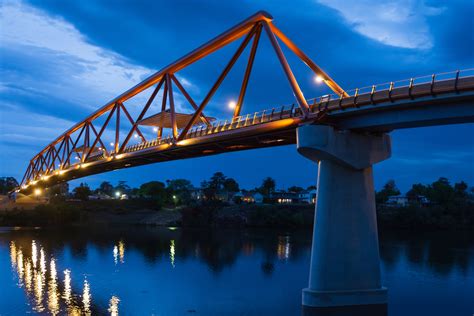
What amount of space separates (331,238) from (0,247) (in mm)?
43183

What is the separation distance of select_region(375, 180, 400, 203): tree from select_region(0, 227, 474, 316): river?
2188 inches

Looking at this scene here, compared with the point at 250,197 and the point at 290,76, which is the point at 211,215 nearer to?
the point at 250,197

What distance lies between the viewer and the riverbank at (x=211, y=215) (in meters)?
82.3

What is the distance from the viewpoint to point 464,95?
19.5 m

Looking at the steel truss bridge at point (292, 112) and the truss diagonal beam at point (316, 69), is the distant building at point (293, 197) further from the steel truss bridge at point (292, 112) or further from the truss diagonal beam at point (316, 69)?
the truss diagonal beam at point (316, 69)

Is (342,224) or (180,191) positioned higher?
(180,191)

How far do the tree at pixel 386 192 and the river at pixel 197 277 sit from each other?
5557cm

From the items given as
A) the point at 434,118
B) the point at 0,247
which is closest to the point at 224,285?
the point at 434,118

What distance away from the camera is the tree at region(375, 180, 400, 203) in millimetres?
114319

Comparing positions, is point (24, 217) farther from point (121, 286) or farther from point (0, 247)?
point (121, 286)

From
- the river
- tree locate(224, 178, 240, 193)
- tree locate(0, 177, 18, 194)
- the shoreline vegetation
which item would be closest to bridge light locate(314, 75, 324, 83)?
the river

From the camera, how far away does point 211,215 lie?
3625 inches

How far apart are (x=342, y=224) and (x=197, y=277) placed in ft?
49.7

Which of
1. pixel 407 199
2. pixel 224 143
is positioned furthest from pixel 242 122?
pixel 407 199
